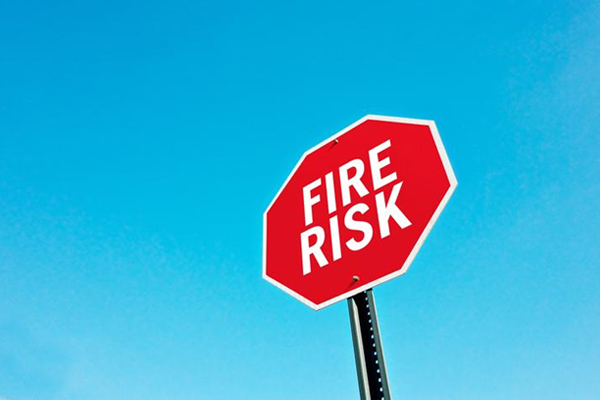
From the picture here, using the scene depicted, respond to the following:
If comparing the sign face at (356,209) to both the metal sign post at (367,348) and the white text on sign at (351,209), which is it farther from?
the metal sign post at (367,348)

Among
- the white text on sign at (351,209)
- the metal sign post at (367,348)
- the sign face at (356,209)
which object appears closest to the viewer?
the metal sign post at (367,348)

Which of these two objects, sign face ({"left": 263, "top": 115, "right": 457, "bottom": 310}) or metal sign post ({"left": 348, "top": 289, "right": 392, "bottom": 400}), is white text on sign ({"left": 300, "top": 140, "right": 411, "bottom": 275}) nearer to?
sign face ({"left": 263, "top": 115, "right": 457, "bottom": 310})

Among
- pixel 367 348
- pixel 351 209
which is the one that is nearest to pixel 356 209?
pixel 351 209

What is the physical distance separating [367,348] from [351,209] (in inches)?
41.2

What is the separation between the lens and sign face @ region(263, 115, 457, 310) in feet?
11.4

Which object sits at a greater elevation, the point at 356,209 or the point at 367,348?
the point at 356,209

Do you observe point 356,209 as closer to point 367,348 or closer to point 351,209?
point 351,209

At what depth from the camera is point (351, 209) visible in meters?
3.86

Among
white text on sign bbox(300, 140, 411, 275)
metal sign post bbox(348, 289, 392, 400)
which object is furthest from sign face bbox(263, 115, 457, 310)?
metal sign post bbox(348, 289, 392, 400)

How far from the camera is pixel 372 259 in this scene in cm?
353

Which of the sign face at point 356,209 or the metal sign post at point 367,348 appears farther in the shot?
the sign face at point 356,209

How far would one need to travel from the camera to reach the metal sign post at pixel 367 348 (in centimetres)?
313

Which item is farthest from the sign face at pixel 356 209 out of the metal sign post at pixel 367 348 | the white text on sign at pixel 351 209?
the metal sign post at pixel 367 348

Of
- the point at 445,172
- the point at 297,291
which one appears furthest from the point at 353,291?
the point at 445,172
